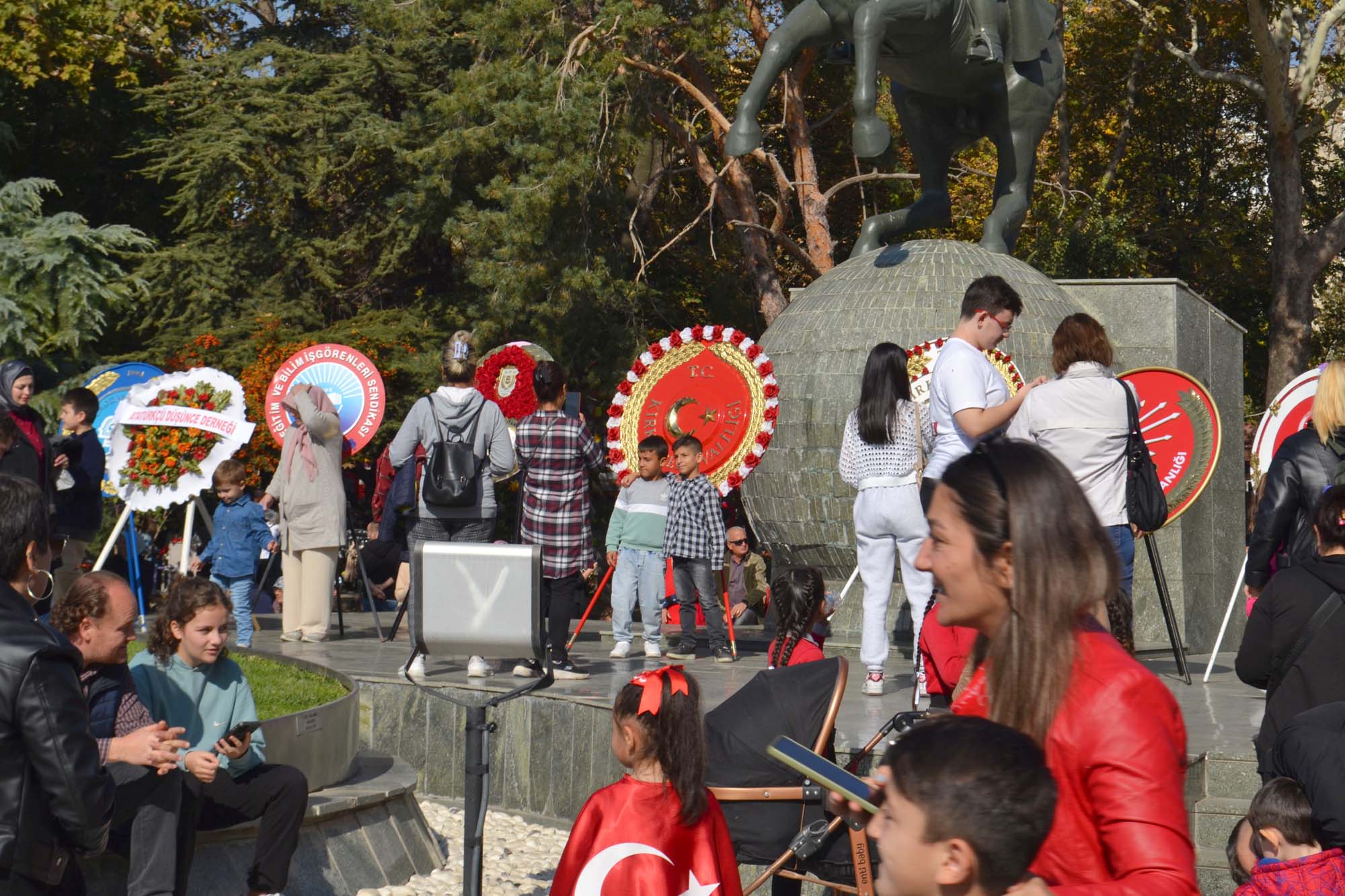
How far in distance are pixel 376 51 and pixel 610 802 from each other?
857 inches

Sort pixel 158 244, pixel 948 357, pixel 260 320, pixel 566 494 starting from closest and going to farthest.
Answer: pixel 948 357
pixel 566 494
pixel 260 320
pixel 158 244

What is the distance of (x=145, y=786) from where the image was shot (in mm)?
5023

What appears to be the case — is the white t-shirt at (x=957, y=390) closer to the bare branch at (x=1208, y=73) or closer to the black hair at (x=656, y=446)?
the black hair at (x=656, y=446)

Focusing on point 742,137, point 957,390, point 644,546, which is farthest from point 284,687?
point 742,137

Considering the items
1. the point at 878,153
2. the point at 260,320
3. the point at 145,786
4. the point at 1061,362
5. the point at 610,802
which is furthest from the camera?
the point at 260,320

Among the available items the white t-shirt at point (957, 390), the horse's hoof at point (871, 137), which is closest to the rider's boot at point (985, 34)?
the horse's hoof at point (871, 137)

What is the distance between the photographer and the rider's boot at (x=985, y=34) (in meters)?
10.7

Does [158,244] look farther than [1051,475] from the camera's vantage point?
Yes

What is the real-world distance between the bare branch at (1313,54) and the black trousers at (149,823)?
71.7 ft

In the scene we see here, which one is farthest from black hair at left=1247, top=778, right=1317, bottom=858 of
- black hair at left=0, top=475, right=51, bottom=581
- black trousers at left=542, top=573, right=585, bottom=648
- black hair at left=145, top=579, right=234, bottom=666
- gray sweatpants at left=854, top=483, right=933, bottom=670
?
black trousers at left=542, top=573, right=585, bottom=648

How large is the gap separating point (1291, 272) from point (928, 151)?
46.0 feet

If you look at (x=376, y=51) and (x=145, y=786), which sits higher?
(x=376, y=51)

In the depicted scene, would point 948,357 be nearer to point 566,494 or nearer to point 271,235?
point 566,494

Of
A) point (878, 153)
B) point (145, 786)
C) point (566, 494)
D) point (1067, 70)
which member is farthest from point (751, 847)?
point (1067, 70)
